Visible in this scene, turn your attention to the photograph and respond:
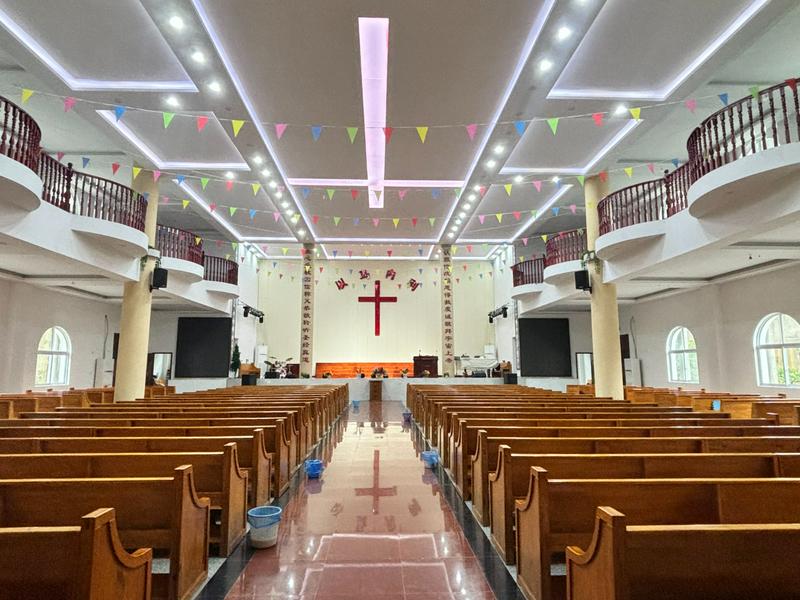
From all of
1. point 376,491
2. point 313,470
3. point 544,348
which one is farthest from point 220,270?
point 376,491

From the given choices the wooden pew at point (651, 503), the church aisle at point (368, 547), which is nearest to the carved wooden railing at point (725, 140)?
the wooden pew at point (651, 503)

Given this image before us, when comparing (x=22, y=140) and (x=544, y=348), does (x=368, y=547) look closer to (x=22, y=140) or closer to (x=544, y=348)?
(x=22, y=140)

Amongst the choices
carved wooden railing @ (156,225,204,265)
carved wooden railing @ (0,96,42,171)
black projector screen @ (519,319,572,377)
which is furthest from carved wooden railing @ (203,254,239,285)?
black projector screen @ (519,319,572,377)

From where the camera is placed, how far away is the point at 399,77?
20.8ft

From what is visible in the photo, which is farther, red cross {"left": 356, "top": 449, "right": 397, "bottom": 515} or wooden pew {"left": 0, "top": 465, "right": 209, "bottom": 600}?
red cross {"left": 356, "top": 449, "right": 397, "bottom": 515}

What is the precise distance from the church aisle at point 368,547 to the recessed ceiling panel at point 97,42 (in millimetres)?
5556

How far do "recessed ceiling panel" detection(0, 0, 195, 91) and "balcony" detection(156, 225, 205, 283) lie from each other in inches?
188

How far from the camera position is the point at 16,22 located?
5.23m

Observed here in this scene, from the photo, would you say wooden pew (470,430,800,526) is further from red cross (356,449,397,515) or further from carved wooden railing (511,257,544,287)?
carved wooden railing (511,257,544,287)

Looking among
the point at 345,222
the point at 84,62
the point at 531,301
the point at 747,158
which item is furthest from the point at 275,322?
the point at 747,158

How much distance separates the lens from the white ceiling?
5156 millimetres

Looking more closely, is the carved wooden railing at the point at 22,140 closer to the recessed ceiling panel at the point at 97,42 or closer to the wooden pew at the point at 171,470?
the recessed ceiling panel at the point at 97,42

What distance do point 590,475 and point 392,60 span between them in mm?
5463

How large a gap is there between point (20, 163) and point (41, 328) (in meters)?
7.82
